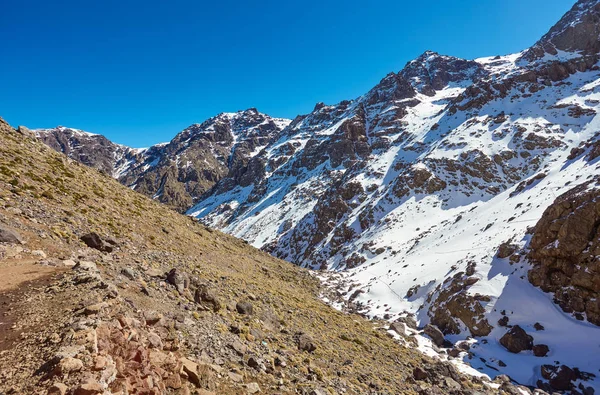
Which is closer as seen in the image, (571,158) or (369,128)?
(571,158)

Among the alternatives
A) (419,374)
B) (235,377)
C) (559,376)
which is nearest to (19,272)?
(235,377)

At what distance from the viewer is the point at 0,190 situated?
1402 centimetres

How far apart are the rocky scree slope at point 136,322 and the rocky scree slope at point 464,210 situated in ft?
37.5

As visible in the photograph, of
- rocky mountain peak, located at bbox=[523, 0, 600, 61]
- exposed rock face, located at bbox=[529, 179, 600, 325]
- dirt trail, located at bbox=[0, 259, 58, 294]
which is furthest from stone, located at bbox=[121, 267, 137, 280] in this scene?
rocky mountain peak, located at bbox=[523, 0, 600, 61]

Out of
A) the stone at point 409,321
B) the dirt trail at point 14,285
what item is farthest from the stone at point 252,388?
the stone at point 409,321

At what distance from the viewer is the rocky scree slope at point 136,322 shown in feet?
20.0

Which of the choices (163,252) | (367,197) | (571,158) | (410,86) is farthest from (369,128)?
(163,252)

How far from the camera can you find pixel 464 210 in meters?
73.0

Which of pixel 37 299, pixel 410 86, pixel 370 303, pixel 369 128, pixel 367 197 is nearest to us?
pixel 37 299

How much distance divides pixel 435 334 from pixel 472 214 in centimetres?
3681

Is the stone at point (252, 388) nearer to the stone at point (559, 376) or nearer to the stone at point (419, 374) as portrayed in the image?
the stone at point (419, 374)

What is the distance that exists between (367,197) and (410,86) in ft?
398

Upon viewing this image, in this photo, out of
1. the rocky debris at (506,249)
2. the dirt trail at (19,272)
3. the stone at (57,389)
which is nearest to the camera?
the stone at (57,389)

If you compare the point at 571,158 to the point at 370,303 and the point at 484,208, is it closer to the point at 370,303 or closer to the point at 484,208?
the point at 484,208
